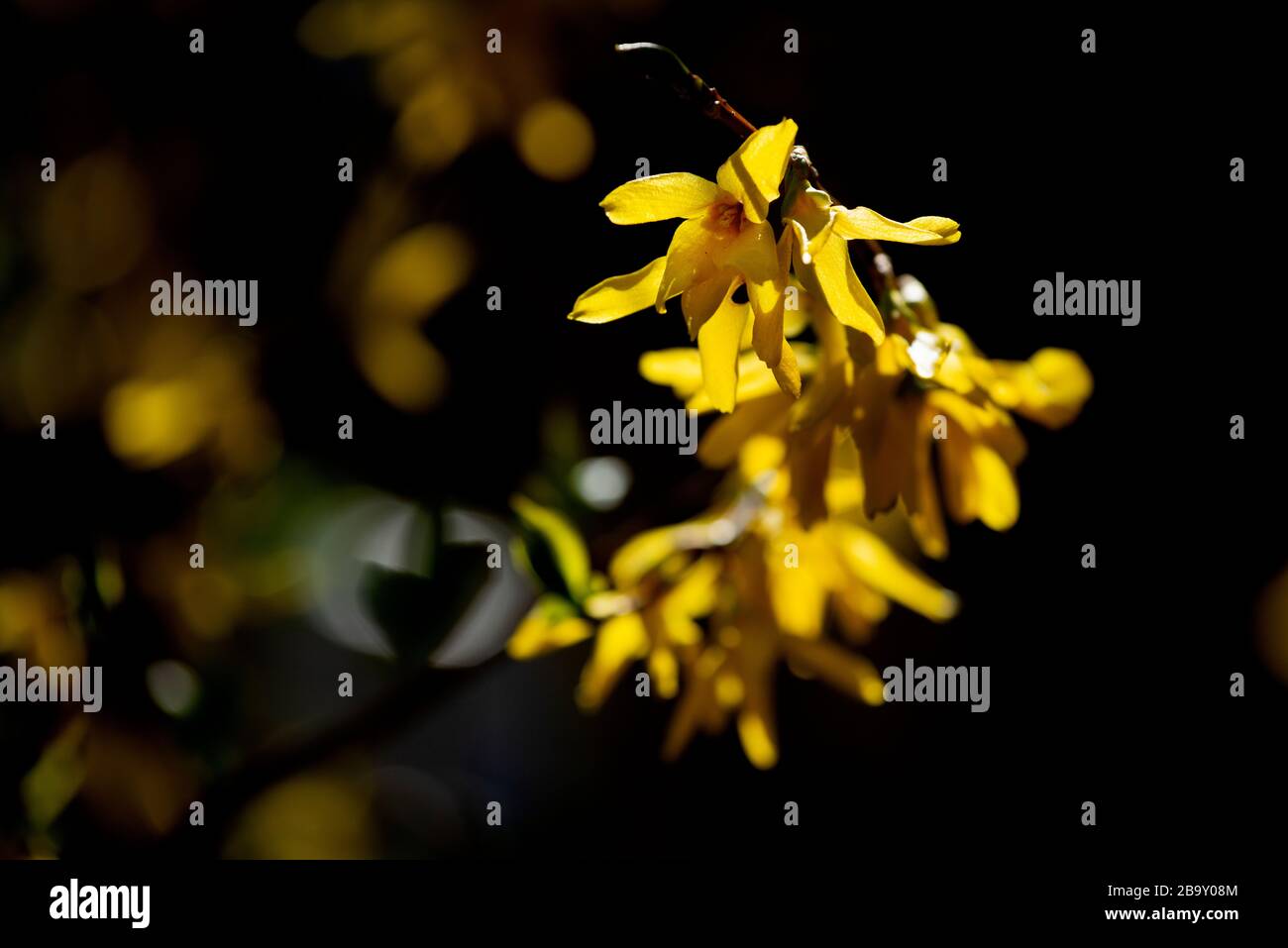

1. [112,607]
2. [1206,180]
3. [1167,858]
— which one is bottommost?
[1167,858]

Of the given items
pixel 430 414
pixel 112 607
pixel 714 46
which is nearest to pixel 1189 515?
pixel 714 46

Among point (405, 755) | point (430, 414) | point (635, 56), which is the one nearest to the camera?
point (635, 56)

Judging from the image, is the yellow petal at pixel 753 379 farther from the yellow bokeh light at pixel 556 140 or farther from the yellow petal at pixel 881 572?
the yellow bokeh light at pixel 556 140

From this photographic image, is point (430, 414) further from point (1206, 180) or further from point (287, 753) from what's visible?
point (1206, 180)

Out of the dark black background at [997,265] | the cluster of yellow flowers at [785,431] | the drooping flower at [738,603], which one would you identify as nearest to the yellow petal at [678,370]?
the cluster of yellow flowers at [785,431]

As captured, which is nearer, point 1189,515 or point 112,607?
point 112,607

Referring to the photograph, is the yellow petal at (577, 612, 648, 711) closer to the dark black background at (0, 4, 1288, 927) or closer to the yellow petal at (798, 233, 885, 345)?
the dark black background at (0, 4, 1288, 927)

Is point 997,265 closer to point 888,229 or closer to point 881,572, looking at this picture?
point 881,572
